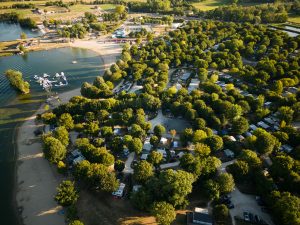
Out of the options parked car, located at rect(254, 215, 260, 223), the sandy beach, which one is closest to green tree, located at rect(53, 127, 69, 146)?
the sandy beach

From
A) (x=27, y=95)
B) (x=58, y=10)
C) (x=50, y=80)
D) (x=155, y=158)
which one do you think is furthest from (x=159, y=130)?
(x=58, y=10)

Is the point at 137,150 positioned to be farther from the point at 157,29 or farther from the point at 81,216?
the point at 157,29

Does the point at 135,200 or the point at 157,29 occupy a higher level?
the point at 157,29

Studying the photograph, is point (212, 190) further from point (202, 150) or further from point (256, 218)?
point (202, 150)

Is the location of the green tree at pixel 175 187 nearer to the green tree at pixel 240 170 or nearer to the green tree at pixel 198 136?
the green tree at pixel 240 170

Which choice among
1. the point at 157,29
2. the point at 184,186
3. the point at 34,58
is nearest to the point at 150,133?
the point at 184,186

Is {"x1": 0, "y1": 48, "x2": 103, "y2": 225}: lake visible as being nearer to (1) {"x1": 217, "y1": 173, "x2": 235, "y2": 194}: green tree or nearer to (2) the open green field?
(1) {"x1": 217, "y1": 173, "x2": 235, "y2": 194}: green tree
